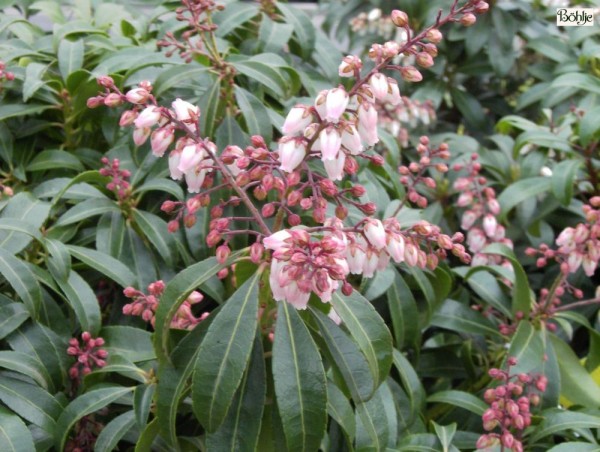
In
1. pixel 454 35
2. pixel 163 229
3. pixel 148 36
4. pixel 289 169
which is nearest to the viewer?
pixel 289 169

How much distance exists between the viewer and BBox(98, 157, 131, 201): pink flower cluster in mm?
1515

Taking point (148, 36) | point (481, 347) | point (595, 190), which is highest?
point (148, 36)

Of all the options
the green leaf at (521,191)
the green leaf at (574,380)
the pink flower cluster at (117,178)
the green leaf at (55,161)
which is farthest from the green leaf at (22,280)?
the green leaf at (521,191)

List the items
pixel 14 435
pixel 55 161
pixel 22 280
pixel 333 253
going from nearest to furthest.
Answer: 1. pixel 333 253
2. pixel 14 435
3. pixel 22 280
4. pixel 55 161

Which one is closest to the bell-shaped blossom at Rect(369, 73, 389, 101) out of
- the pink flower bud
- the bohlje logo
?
the pink flower bud

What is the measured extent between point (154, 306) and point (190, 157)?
311mm

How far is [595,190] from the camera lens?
2129mm

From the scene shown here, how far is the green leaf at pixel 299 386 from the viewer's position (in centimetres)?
115

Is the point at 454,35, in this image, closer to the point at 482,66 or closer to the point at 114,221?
the point at 482,66

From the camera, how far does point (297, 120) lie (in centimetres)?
111

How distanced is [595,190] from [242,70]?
3.44 feet

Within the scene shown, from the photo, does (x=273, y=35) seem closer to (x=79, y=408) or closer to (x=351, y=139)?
(x=351, y=139)

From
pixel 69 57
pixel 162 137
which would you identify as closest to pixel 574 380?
pixel 162 137

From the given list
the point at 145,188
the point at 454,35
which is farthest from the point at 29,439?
the point at 454,35
